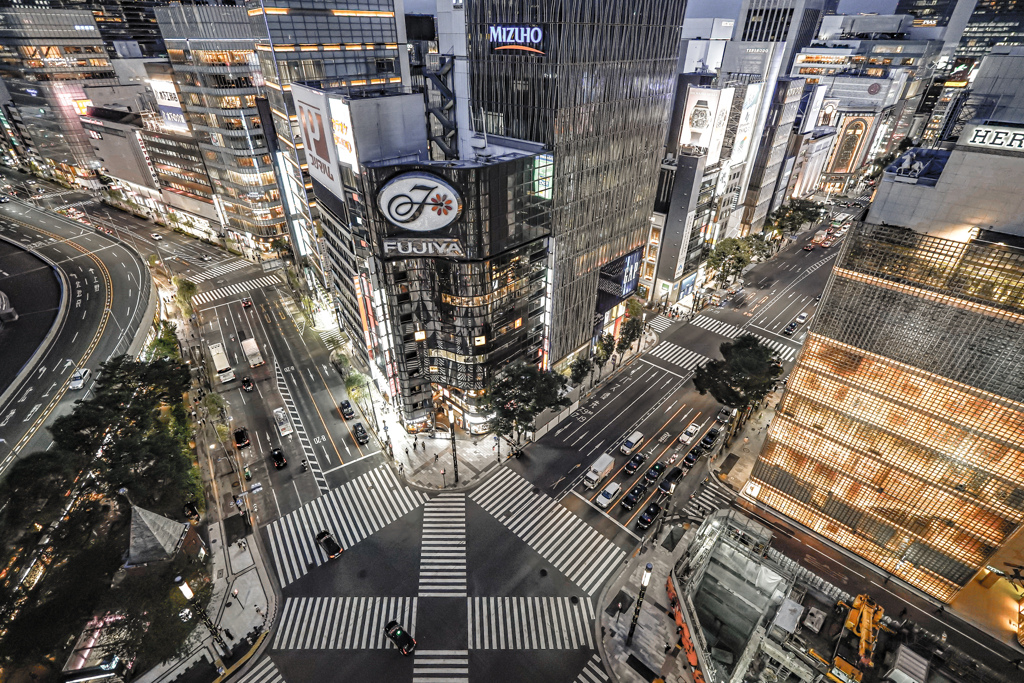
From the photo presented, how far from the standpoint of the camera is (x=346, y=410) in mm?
76250

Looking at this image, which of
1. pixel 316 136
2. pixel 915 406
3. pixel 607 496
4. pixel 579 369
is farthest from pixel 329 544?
pixel 915 406

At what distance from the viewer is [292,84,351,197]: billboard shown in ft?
194

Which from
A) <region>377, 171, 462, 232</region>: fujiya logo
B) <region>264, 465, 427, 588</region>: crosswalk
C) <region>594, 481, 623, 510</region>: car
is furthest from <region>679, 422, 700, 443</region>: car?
<region>377, 171, 462, 232</region>: fujiya logo

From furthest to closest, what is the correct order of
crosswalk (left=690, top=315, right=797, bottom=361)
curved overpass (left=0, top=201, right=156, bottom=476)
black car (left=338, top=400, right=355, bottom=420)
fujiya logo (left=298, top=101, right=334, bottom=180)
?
crosswalk (left=690, top=315, right=797, bottom=361)
black car (left=338, top=400, right=355, bottom=420)
curved overpass (left=0, top=201, right=156, bottom=476)
fujiya logo (left=298, top=101, right=334, bottom=180)

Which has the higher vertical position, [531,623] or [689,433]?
[689,433]

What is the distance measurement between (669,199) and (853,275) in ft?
188

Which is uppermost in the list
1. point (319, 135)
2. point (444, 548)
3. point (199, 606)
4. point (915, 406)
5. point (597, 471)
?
point (319, 135)

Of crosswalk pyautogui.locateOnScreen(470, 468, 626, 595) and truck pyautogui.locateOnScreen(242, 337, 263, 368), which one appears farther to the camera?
truck pyautogui.locateOnScreen(242, 337, 263, 368)

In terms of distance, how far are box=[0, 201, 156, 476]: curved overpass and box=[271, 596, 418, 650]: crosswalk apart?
38126 millimetres

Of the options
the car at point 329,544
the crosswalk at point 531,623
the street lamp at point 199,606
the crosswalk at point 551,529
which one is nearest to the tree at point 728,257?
the crosswalk at point 551,529

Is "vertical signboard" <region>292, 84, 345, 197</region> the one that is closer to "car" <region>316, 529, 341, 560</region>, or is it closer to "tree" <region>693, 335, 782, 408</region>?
"car" <region>316, 529, 341, 560</region>

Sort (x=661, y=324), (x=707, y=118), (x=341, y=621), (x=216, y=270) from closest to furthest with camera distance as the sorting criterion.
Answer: (x=341, y=621), (x=707, y=118), (x=661, y=324), (x=216, y=270)

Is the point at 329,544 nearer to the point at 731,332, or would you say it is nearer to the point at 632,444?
the point at 632,444

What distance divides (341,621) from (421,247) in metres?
43.4
